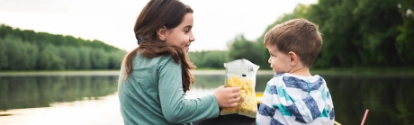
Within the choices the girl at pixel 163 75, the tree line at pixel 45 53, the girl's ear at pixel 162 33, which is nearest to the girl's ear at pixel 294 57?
the girl at pixel 163 75

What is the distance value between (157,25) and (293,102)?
0.69 metres

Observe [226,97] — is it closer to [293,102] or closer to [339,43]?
[293,102]

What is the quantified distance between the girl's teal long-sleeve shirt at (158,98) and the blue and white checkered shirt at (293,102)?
31 centimetres

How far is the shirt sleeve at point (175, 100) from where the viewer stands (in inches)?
81.1

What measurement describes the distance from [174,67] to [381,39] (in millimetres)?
40478

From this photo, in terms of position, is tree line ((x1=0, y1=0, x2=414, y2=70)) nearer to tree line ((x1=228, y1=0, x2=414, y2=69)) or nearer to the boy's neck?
tree line ((x1=228, y1=0, x2=414, y2=69))

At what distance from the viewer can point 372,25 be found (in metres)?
42.7

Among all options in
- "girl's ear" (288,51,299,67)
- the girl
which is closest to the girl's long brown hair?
the girl

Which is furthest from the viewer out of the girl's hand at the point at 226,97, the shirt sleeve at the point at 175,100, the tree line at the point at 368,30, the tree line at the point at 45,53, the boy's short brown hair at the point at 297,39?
the tree line at the point at 45,53

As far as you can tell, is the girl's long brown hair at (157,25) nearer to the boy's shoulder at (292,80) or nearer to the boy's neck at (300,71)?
the boy's shoulder at (292,80)

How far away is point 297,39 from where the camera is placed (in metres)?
2.45

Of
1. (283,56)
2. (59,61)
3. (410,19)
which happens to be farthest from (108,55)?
(283,56)

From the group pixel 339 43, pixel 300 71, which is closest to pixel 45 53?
pixel 339 43

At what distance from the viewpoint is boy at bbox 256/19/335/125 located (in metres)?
2.34
